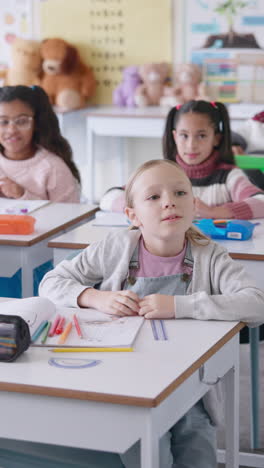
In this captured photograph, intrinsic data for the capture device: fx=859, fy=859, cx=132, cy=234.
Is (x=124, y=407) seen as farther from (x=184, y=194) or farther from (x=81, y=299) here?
(x=184, y=194)

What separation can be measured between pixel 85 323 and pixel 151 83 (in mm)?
4070

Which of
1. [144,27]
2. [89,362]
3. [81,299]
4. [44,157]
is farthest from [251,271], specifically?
[144,27]

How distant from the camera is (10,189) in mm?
3234

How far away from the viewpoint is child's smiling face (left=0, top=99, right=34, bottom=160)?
3244mm

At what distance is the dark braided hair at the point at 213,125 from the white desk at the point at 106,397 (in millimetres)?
1562

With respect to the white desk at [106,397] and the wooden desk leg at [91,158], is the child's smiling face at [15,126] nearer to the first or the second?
the white desk at [106,397]

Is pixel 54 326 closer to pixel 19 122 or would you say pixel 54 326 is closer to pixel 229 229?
pixel 229 229

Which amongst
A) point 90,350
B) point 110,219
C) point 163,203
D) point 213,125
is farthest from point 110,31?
point 90,350

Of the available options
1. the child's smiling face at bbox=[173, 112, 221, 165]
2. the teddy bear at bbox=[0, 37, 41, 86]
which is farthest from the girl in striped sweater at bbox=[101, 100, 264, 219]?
the teddy bear at bbox=[0, 37, 41, 86]

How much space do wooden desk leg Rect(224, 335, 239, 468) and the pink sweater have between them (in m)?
1.61

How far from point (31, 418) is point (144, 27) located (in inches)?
183

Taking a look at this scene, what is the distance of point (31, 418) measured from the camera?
1456mm

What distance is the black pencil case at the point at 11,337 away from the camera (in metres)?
1.54

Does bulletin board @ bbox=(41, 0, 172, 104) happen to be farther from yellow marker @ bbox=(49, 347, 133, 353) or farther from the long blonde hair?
yellow marker @ bbox=(49, 347, 133, 353)
